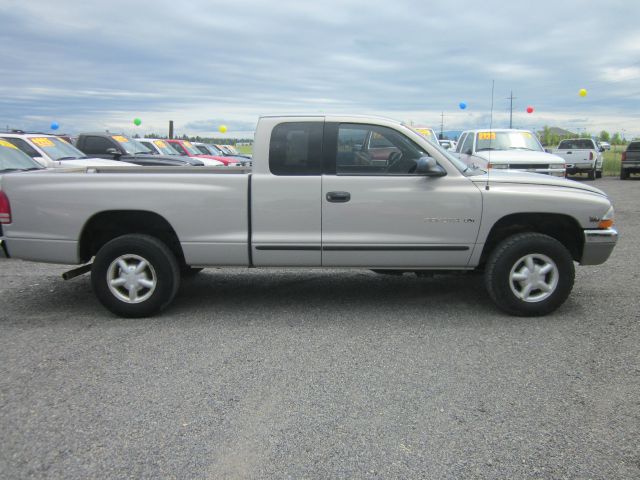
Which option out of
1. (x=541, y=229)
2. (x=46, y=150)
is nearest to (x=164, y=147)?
(x=46, y=150)

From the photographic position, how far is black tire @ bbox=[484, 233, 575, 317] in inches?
208

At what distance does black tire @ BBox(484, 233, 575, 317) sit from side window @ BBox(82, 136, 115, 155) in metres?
13.8

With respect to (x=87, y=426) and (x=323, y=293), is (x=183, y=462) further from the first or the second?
(x=323, y=293)

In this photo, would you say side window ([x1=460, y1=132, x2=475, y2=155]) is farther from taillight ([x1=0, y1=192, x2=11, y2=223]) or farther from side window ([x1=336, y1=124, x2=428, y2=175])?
taillight ([x1=0, y1=192, x2=11, y2=223])

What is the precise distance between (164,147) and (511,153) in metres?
12.2

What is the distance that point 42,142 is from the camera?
1166 centimetres

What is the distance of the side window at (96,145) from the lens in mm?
16419

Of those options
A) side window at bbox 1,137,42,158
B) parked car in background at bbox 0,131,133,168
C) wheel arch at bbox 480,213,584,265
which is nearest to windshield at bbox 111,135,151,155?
parked car in background at bbox 0,131,133,168

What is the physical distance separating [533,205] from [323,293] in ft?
7.82

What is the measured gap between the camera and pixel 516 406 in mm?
3613

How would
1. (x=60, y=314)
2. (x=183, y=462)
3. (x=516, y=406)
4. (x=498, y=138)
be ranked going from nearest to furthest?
1. (x=183, y=462)
2. (x=516, y=406)
3. (x=60, y=314)
4. (x=498, y=138)

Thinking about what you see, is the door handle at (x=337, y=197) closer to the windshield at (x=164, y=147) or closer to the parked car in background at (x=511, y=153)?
the parked car in background at (x=511, y=153)

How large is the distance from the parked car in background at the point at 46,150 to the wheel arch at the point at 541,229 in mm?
7654

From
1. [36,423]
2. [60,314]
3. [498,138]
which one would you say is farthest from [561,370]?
[498,138]
